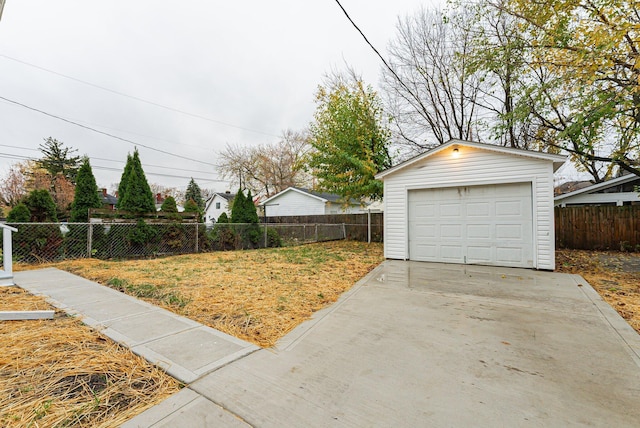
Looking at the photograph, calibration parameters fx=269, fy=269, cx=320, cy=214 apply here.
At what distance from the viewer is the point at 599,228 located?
9516mm

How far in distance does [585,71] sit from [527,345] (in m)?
6.32

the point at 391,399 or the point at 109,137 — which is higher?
the point at 109,137

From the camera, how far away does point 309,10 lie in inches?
216

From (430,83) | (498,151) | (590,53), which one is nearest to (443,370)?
(498,151)

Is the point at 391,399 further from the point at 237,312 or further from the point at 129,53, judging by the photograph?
the point at 129,53

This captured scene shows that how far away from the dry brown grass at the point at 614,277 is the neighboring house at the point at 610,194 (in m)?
4.26

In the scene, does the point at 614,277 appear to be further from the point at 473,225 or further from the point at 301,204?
the point at 301,204

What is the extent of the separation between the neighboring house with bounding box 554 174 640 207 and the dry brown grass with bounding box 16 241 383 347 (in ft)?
39.2

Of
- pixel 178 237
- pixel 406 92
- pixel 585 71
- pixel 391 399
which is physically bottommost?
pixel 391 399

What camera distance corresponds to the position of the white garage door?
6.23 meters

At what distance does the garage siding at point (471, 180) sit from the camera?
19.5 ft

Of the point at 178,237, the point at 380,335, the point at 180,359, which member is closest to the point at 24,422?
the point at 180,359

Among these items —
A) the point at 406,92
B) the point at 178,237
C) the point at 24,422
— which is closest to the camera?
the point at 24,422

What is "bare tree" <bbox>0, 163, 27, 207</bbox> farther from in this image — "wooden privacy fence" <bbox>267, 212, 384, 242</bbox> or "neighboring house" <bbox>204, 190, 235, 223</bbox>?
"wooden privacy fence" <bbox>267, 212, 384, 242</bbox>
